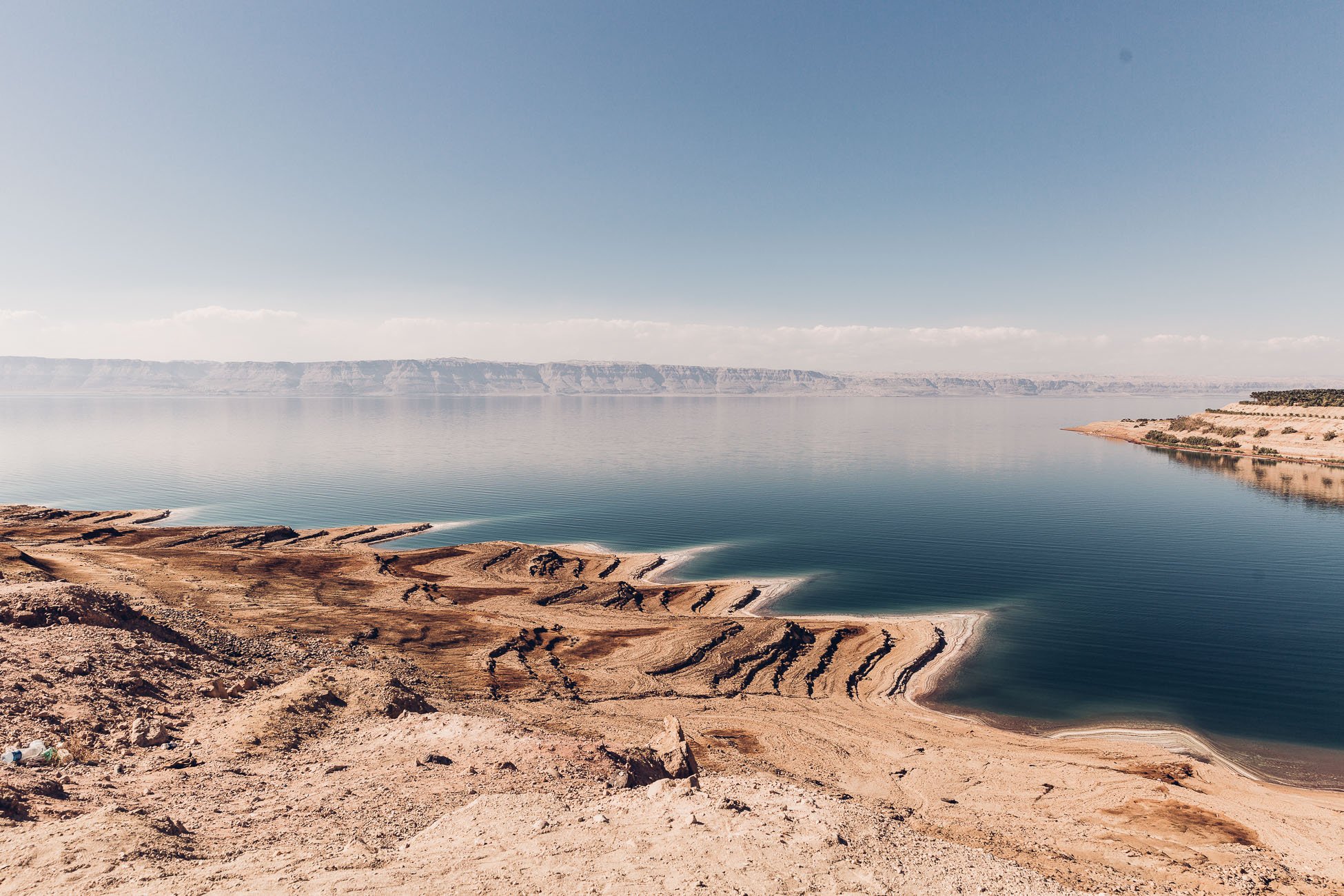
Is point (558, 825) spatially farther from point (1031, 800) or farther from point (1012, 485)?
point (1012, 485)

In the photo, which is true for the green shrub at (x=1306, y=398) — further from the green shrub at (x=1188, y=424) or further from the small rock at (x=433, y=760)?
the small rock at (x=433, y=760)

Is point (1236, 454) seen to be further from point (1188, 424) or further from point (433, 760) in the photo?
point (433, 760)

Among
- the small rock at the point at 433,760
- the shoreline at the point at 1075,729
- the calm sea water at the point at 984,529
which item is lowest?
the shoreline at the point at 1075,729

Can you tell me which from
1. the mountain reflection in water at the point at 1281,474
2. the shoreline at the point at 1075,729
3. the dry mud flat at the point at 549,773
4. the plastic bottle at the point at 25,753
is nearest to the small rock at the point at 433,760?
the dry mud flat at the point at 549,773

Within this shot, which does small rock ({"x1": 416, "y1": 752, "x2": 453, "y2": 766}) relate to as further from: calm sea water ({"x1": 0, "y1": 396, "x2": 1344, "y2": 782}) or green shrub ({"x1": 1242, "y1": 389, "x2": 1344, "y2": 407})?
green shrub ({"x1": 1242, "y1": 389, "x2": 1344, "y2": 407})

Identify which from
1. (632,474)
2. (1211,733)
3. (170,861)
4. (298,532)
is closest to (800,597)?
(1211,733)

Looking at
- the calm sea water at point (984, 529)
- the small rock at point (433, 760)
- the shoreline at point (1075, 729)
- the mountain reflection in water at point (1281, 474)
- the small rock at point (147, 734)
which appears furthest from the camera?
the mountain reflection in water at point (1281, 474)

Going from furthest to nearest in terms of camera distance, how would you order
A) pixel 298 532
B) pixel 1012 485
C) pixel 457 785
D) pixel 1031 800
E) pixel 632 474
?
pixel 632 474 < pixel 1012 485 < pixel 298 532 < pixel 1031 800 < pixel 457 785
